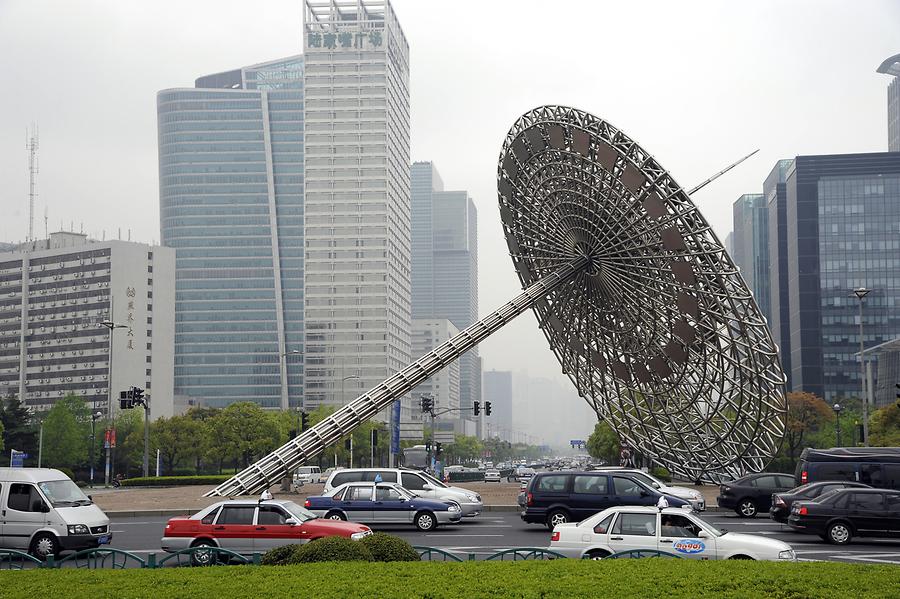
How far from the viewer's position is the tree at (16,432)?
4092 inches

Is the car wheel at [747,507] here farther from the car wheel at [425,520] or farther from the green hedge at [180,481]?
the green hedge at [180,481]

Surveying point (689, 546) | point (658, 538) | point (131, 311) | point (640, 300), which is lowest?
point (689, 546)

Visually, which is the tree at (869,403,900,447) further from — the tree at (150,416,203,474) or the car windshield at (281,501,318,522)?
the tree at (150,416,203,474)

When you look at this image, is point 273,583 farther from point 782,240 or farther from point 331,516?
point 782,240

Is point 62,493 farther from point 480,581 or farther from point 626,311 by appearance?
point 626,311

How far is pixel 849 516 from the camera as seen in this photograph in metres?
29.5

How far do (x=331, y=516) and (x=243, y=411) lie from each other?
8491cm

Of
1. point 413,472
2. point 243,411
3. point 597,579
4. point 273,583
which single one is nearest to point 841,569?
point 597,579

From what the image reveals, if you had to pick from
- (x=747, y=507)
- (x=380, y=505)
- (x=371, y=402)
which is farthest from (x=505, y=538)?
(x=371, y=402)

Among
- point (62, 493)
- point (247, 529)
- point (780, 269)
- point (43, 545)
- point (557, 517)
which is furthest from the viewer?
point (780, 269)

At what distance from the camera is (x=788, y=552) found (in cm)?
2091

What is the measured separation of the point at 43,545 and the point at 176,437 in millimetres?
94307

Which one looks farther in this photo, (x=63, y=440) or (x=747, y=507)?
(x=63, y=440)

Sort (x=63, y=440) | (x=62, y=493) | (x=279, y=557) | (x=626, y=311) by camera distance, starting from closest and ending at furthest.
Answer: (x=279, y=557) < (x=62, y=493) < (x=626, y=311) < (x=63, y=440)
